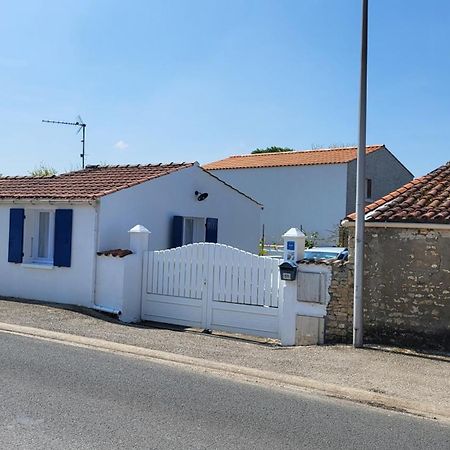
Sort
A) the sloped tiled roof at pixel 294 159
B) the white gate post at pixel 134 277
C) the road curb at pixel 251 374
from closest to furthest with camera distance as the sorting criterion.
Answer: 1. the road curb at pixel 251 374
2. the white gate post at pixel 134 277
3. the sloped tiled roof at pixel 294 159

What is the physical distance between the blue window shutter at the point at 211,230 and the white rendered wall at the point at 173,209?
0.81 ft

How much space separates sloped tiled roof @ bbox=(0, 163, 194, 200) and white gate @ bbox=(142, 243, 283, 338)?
2.49 m

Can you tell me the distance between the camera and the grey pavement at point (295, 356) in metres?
7.04

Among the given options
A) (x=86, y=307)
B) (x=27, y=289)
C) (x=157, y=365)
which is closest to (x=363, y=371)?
(x=157, y=365)

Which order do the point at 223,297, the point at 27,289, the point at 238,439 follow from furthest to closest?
the point at 27,289
the point at 223,297
the point at 238,439

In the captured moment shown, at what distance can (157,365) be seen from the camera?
7836 millimetres

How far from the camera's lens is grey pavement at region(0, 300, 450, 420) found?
277 inches

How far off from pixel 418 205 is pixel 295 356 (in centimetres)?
345

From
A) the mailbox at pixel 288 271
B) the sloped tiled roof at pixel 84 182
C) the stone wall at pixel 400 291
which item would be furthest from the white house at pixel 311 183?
the stone wall at pixel 400 291

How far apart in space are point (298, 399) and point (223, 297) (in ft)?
15.6

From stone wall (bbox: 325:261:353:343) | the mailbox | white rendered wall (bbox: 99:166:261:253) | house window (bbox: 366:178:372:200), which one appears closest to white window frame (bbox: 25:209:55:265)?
white rendered wall (bbox: 99:166:261:253)

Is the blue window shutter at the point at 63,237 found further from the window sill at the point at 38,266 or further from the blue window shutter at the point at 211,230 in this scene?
the blue window shutter at the point at 211,230

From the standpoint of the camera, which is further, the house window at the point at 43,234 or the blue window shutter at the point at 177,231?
the blue window shutter at the point at 177,231

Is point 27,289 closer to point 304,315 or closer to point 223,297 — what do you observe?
point 223,297
